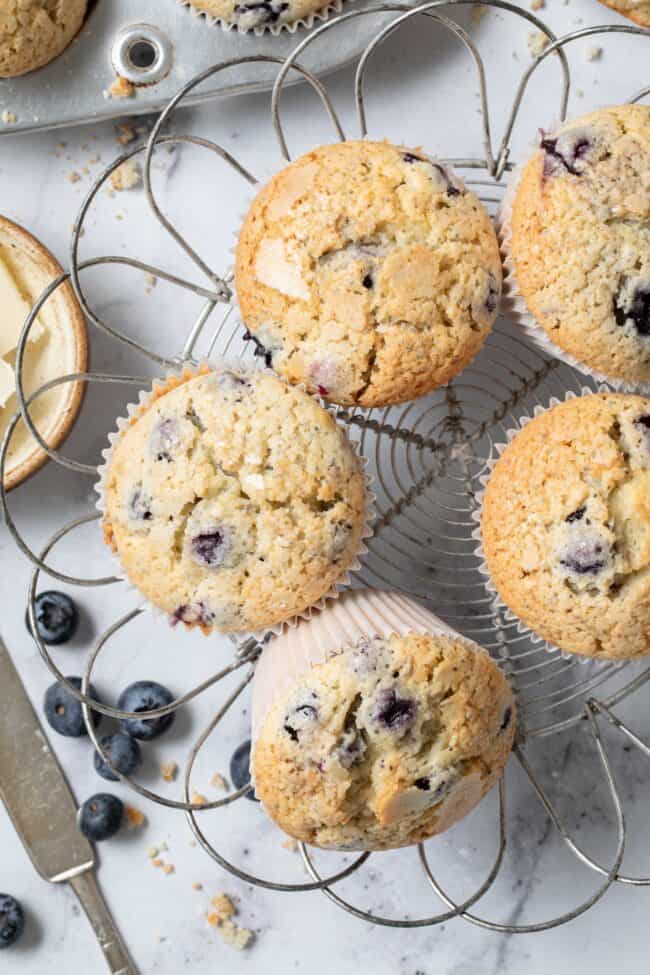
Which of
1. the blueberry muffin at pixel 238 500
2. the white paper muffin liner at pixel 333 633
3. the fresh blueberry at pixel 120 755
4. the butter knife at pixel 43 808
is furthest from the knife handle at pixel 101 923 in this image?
the blueberry muffin at pixel 238 500

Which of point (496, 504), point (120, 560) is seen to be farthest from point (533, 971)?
point (120, 560)

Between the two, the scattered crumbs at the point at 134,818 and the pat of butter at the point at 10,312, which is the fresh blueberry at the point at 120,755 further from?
the pat of butter at the point at 10,312

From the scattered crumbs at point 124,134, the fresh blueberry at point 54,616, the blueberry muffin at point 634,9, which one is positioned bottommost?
the fresh blueberry at point 54,616

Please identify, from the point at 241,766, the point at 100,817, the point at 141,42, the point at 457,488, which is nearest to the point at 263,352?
the point at 457,488

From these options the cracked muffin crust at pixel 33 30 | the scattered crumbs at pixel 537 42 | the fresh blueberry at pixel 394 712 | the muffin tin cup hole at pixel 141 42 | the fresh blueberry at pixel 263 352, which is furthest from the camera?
the scattered crumbs at pixel 537 42

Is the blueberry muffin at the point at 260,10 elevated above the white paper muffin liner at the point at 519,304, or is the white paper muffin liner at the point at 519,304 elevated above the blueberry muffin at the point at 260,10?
the blueberry muffin at the point at 260,10

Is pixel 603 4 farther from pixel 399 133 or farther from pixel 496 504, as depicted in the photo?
pixel 496 504

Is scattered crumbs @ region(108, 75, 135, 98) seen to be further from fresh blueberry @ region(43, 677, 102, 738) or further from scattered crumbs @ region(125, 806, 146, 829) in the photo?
scattered crumbs @ region(125, 806, 146, 829)

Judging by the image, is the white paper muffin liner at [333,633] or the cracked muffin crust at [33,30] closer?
the white paper muffin liner at [333,633]
